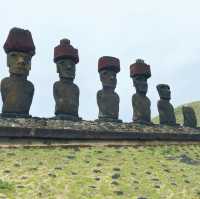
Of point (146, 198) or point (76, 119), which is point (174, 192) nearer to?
point (146, 198)

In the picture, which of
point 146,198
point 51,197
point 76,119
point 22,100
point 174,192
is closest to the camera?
point 51,197

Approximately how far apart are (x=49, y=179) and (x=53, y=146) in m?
3.07

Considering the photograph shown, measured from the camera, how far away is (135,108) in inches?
718

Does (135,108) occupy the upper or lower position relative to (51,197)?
upper

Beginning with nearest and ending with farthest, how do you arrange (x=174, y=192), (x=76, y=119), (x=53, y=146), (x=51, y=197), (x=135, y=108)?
1. (x=51, y=197)
2. (x=174, y=192)
3. (x=53, y=146)
4. (x=76, y=119)
5. (x=135, y=108)

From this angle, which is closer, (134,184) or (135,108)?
(134,184)

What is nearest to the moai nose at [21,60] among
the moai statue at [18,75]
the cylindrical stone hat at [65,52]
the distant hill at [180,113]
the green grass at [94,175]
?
the moai statue at [18,75]

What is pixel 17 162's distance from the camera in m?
10.0

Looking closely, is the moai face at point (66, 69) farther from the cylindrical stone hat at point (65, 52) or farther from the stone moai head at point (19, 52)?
the stone moai head at point (19, 52)

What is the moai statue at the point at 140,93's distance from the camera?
59.7ft

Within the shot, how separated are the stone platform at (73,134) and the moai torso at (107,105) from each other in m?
0.73

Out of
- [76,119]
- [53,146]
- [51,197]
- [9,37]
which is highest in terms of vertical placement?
[9,37]

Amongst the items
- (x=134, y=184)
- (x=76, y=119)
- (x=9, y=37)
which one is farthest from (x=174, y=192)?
(x=9, y=37)

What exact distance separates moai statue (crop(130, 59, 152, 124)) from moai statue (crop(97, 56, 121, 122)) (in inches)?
44.1
